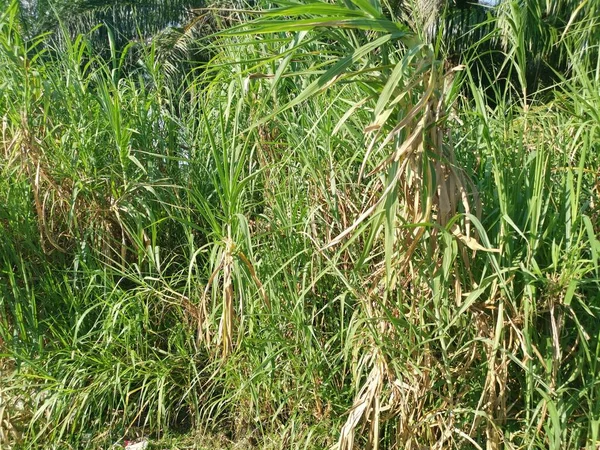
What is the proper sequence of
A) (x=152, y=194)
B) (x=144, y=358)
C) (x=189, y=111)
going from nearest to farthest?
(x=144, y=358)
(x=152, y=194)
(x=189, y=111)

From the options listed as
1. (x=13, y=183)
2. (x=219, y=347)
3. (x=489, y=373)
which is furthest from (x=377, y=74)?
(x=13, y=183)

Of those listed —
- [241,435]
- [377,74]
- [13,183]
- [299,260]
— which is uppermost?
[377,74]

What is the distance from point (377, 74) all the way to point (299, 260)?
87 centimetres

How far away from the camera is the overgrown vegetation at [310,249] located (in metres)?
2.38

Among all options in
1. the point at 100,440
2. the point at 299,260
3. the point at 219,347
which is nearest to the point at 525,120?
the point at 299,260

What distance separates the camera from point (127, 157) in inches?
135

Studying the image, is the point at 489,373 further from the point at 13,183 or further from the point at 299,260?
the point at 13,183

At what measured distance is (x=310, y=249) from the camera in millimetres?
2924

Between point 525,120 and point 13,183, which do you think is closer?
point 525,120

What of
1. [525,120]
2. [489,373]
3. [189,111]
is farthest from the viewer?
[189,111]

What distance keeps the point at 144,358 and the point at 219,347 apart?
1.35ft

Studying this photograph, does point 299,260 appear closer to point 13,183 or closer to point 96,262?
point 96,262

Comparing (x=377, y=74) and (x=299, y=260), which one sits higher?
(x=377, y=74)

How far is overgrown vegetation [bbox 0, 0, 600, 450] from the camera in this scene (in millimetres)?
2383
